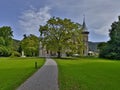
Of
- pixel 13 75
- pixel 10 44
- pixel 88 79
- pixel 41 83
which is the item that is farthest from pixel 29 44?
pixel 41 83

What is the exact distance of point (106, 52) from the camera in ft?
253

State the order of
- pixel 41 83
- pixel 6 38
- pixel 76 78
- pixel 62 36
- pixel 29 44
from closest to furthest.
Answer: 1. pixel 41 83
2. pixel 76 78
3. pixel 62 36
4. pixel 29 44
5. pixel 6 38

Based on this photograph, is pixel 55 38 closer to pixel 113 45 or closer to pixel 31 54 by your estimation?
pixel 113 45

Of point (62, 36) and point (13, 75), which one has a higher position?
point (62, 36)

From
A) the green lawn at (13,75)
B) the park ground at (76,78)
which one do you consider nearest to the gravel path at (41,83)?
the park ground at (76,78)

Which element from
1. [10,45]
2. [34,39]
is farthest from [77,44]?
[10,45]

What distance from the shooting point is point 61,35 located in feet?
234

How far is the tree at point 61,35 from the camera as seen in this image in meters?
69.2

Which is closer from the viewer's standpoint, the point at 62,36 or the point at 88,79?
the point at 88,79

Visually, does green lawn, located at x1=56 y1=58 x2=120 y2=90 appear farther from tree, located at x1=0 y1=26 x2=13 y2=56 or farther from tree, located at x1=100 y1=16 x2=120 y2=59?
tree, located at x1=0 y1=26 x2=13 y2=56

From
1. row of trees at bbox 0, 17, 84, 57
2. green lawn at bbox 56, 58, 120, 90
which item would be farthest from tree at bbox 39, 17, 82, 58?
green lawn at bbox 56, 58, 120, 90

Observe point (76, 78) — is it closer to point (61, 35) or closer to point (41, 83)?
point (41, 83)

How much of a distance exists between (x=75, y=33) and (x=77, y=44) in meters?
3.26

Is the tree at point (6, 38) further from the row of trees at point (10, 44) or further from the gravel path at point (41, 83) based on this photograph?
the gravel path at point (41, 83)
